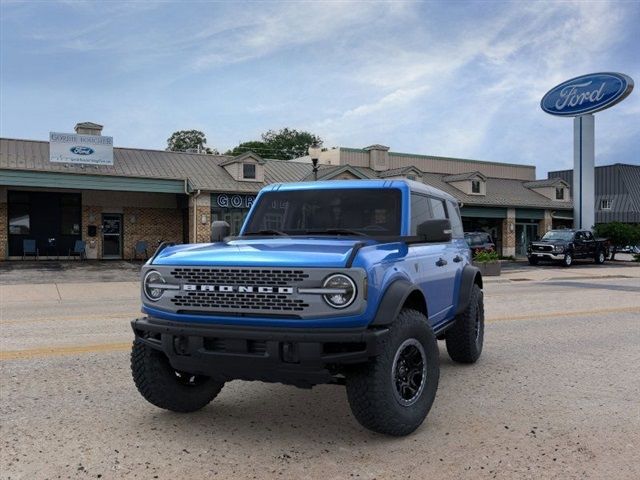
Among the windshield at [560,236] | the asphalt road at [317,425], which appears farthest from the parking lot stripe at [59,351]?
the windshield at [560,236]

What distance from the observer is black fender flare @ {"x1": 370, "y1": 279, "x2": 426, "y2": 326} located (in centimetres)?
393

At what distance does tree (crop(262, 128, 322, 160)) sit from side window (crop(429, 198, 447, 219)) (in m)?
69.7

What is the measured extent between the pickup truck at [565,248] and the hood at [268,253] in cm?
2845

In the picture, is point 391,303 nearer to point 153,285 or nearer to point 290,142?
point 153,285

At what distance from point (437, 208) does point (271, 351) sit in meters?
3.04

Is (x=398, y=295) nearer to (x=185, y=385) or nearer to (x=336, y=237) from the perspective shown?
(x=336, y=237)

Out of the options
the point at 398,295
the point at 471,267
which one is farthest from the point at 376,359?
the point at 471,267

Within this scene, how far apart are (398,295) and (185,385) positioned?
1.87 metres

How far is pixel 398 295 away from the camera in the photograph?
411cm

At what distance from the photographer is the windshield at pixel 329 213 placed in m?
5.18

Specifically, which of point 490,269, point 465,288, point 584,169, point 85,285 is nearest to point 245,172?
point 490,269

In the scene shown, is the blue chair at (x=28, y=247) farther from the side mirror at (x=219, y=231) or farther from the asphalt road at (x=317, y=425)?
the side mirror at (x=219, y=231)

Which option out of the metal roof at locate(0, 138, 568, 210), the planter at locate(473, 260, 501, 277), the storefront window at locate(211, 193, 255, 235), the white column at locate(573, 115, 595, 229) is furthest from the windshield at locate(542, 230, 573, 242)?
the storefront window at locate(211, 193, 255, 235)

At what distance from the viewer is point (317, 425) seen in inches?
181
